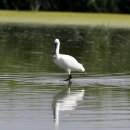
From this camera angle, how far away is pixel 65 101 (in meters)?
17.2

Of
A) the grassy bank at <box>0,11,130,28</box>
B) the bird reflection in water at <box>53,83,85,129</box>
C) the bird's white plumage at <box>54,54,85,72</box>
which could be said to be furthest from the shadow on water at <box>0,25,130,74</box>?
the grassy bank at <box>0,11,130,28</box>

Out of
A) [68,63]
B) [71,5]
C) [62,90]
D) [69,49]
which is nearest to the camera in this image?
[62,90]

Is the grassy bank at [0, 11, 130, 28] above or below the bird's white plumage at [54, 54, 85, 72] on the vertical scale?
above

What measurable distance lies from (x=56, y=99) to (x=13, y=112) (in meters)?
2.24

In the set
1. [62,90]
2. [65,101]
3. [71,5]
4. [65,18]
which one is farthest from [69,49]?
[71,5]

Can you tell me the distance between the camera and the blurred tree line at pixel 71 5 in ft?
230

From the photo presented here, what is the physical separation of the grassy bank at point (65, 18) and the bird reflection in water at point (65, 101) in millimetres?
38783

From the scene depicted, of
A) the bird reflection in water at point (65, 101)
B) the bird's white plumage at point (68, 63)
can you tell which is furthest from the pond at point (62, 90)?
the bird's white plumage at point (68, 63)

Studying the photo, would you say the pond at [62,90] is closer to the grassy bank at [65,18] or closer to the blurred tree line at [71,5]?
the grassy bank at [65,18]

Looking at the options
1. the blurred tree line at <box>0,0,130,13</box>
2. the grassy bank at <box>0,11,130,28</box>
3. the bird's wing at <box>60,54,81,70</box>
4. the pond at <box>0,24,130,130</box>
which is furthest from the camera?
the blurred tree line at <box>0,0,130,13</box>

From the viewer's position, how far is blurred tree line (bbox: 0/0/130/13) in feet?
230

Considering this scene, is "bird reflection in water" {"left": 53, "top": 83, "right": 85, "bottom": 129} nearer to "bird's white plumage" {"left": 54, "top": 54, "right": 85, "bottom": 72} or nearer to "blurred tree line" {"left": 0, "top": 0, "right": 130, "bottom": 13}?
"bird's white plumage" {"left": 54, "top": 54, "right": 85, "bottom": 72}

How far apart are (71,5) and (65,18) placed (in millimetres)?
7950

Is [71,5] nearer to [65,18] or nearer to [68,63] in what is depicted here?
[65,18]
